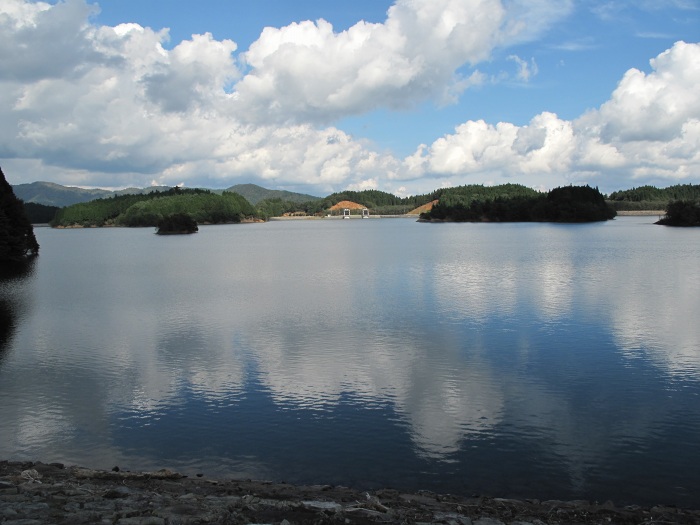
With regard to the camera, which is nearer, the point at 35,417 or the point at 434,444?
the point at 434,444

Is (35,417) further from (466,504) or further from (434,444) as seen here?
(466,504)

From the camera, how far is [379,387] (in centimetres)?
1548

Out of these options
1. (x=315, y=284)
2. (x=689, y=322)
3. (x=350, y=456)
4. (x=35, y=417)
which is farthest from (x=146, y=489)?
(x=315, y=284)

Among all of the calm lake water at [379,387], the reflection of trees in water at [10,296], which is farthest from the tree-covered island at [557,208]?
the reflection of trees in water at [10,296]

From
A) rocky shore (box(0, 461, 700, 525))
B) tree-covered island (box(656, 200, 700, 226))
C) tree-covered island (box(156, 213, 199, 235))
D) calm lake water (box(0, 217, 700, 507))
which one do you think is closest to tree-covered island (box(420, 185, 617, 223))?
tree-covered island (box(656, 200, 700, 226))

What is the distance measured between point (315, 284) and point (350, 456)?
91.5 ft

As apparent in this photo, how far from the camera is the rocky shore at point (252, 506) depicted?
7.62 m

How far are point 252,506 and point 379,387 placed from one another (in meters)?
7.67

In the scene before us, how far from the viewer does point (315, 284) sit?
38875 millimetres

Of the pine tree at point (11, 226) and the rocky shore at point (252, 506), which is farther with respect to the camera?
the pine tree at point (11, 226)

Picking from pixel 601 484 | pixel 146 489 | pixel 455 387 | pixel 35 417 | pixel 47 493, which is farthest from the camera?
pixel 455 387

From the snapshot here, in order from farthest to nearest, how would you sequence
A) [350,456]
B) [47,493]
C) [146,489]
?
[350,456]
[146,489]
[47,493]

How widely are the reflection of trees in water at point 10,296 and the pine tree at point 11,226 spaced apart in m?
1.52

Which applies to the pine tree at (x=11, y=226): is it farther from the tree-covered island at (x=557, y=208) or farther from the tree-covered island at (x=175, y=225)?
the tree-covered island at (x=557, y=208)
